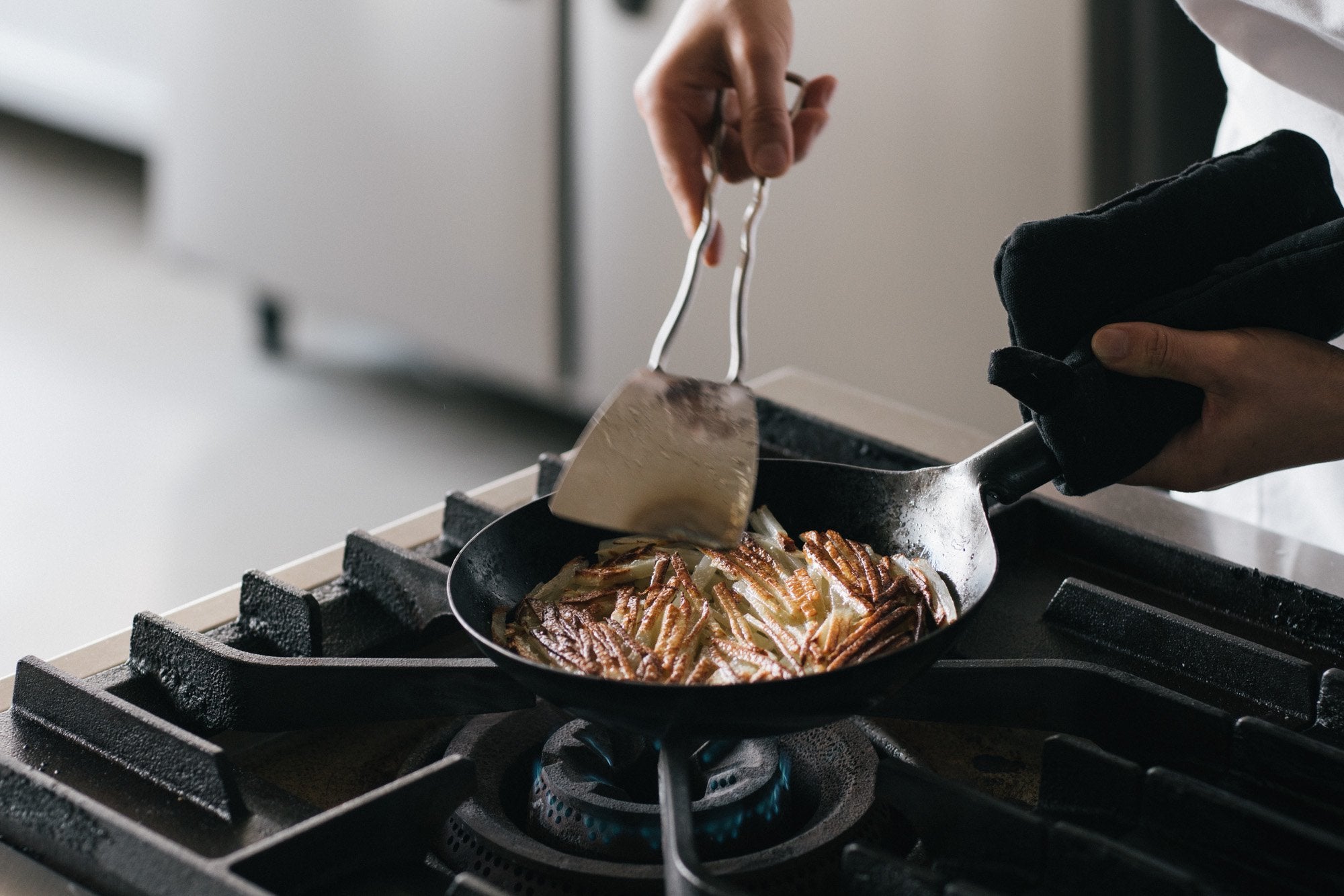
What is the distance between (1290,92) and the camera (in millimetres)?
1096

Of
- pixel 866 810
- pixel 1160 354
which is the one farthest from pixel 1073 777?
pixel 1160 354

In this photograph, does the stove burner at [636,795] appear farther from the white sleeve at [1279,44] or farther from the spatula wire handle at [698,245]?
the white sleeve at [1279,44]

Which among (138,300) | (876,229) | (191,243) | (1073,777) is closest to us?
(1073,777)

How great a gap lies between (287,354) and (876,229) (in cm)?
172

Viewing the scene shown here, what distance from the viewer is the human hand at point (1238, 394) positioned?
2.47 ft

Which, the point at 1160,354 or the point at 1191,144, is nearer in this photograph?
the point at 1160,354

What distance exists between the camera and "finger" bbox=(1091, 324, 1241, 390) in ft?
2.44

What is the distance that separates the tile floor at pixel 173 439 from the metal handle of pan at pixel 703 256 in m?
1.49

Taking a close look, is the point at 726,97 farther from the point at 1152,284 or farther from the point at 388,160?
the point at 388,160

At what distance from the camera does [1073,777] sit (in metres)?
0.65

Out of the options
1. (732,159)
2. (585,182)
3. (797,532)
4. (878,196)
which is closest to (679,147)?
(732,159)

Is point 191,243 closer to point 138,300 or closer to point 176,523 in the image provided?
point 138,300

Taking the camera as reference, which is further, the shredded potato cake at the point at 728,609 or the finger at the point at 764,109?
the finger at the point at 764,109

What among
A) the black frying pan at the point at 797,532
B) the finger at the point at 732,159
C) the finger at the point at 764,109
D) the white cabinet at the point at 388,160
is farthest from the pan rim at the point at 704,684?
the white cabinet at the point at 388,160
